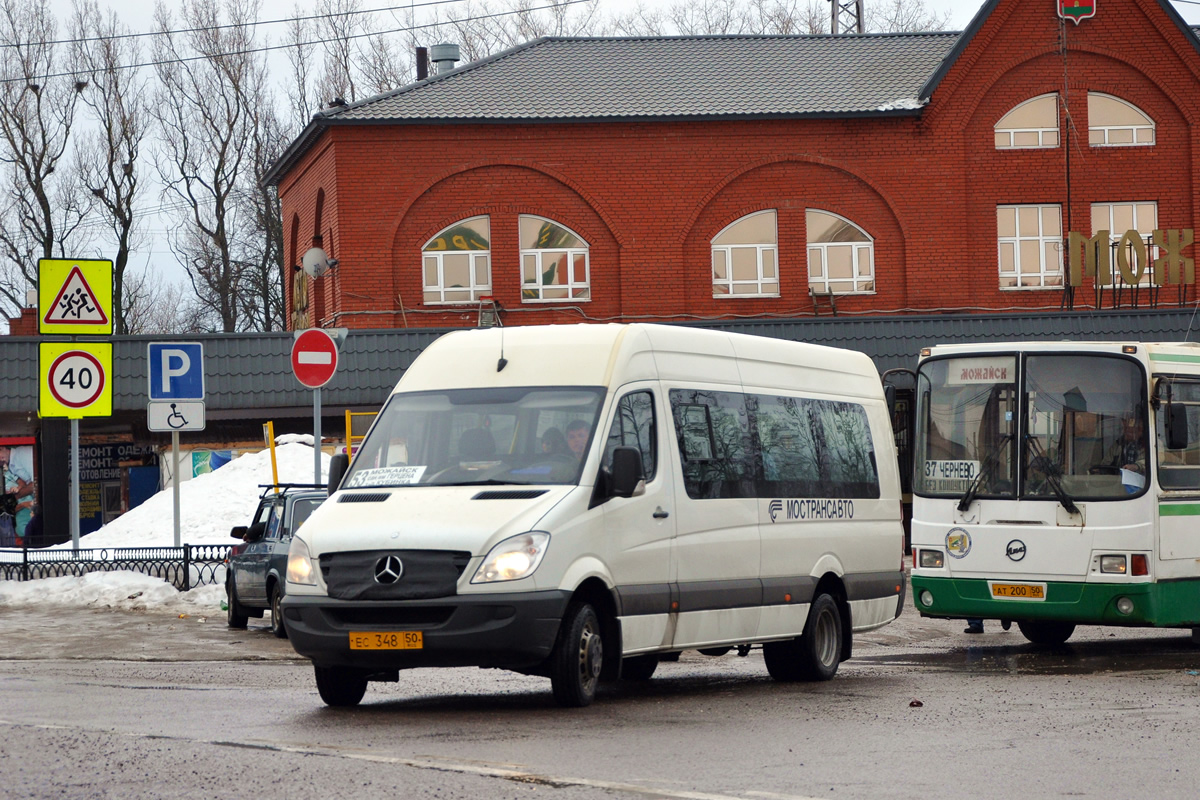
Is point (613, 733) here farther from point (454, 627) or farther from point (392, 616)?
point (392, 616)

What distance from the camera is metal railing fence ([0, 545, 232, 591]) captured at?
21.2 meters

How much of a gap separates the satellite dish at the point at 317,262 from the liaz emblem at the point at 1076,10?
1785cm

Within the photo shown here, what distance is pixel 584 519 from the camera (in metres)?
10.2

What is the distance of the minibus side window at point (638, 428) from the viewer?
35.2 feet

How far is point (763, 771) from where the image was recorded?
7738 millimetres

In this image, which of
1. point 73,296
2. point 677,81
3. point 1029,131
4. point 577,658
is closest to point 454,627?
point 577,658

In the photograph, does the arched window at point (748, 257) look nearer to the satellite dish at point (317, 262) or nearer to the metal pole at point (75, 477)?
the satellite dish at point (317, 262)

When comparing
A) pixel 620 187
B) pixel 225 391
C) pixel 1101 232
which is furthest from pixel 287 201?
pixel 1101 232

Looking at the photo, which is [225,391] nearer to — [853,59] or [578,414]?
[853,59]

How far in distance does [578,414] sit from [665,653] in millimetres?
1793

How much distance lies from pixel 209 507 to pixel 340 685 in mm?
18380

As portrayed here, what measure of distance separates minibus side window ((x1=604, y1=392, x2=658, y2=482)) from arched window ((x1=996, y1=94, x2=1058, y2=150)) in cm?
3072

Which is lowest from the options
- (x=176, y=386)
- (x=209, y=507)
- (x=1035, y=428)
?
(x=209, y=507)

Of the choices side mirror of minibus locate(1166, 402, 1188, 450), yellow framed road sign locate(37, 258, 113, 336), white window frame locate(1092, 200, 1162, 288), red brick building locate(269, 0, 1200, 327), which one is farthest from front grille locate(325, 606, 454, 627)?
white window frame locate(1092, 200, 1162, 288)
